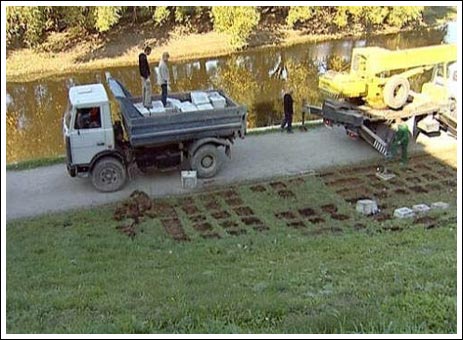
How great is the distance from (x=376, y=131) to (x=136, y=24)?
19.4 meters

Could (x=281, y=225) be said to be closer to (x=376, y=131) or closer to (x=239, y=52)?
(x=376, y=131)

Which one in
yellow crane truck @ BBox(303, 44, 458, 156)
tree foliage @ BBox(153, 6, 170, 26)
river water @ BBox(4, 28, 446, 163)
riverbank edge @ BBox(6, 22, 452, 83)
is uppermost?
tree foliage @ BBox(153, 6, 170, 26)

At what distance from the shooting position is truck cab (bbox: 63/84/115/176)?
38.7ft

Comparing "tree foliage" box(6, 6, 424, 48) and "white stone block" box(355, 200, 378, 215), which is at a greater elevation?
"tree foliage" box(6, 6, 424, 48)

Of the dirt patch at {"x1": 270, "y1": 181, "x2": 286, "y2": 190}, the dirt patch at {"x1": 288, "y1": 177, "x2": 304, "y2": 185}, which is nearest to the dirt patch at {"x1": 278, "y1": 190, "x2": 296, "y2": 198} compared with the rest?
the dirt patch at {"x1": 270, "y1": 181, "x2": 286, "y2": 190}

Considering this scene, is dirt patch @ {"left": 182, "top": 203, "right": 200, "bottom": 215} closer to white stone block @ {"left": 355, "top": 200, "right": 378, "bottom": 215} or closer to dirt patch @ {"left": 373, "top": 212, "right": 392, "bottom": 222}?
white stone block @ {"left": 355, "top": 200, "right": 378, "bottom": 215}

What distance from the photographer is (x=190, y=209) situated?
11.4m

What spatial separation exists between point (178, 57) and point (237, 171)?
1744 cm

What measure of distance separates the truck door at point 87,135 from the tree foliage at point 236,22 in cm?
1096

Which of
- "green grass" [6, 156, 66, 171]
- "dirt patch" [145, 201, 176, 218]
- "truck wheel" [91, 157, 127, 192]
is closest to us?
"dirt patch" [145, 201, 176, 218]

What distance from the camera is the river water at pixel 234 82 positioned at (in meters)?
18.5

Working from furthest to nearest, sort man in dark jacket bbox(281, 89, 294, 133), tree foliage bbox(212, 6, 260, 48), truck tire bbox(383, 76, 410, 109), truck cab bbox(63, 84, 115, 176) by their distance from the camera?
tree foliage bbox(212, 6, 260, 48), man in dark jacket bbox(281, 89, 294, 133), truck tire bbox(383, 76, 410, 109), truck cab bbox(63, 84, 115, 176)

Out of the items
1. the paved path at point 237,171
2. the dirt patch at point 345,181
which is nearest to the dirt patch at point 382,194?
the dirt patch at point 345,181

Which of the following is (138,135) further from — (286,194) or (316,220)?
(316,220)
